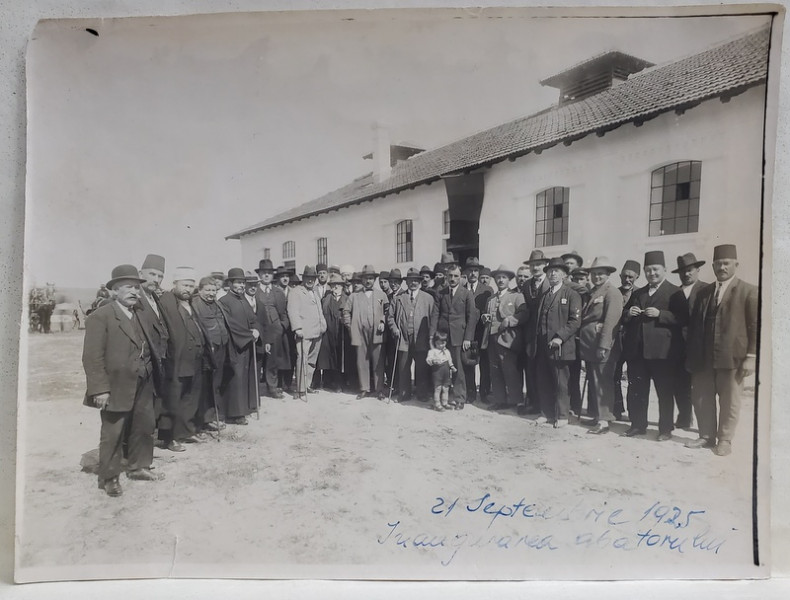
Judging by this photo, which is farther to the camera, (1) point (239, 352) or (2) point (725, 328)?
(1) point (239, 352)

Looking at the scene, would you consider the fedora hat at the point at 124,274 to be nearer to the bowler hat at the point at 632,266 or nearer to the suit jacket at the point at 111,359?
the suit jacket at the point at 111,359

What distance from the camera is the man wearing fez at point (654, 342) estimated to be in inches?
124

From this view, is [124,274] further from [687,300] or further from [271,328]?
[687,300]

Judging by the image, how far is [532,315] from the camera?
3393 mm

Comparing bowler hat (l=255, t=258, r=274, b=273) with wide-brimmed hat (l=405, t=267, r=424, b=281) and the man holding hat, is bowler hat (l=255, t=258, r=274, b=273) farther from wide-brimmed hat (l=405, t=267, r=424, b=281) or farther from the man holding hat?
the man holding hat

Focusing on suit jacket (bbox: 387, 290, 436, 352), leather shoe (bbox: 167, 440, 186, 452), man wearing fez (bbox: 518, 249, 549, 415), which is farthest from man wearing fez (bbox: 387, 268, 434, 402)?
leather shoe (bbox: 167, 440, 186, 452)

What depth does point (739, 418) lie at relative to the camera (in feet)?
10.4

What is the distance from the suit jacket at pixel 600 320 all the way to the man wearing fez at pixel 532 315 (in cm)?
31

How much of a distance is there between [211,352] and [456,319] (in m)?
1.73

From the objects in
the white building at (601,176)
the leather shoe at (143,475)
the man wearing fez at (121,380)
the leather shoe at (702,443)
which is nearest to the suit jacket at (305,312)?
the white building at (601,176)

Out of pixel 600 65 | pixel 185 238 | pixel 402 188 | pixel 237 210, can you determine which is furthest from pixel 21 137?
pixel 600 65

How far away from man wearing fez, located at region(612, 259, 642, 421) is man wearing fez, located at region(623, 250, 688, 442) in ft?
0.12

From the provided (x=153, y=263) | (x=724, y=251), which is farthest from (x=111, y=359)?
(x=724, y=251)

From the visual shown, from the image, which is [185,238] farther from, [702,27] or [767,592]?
[767,592]
